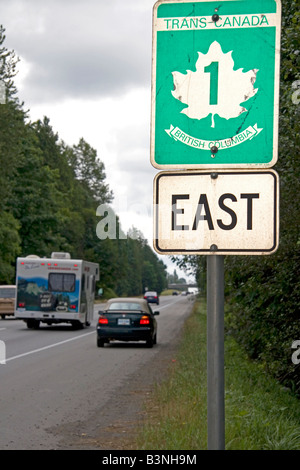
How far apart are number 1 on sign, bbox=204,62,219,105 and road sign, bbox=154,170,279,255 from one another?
0.29m

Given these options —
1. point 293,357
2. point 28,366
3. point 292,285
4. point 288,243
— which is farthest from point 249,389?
point 28,366

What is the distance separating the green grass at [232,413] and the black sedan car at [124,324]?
26.8ft

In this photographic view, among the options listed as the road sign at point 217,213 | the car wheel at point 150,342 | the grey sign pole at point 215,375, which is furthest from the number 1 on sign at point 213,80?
the car wheel at point 150,342

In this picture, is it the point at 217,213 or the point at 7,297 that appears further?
the point at 7,297

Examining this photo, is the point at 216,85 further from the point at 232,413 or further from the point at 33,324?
the point at 33,324

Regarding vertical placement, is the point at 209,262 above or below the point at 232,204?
below

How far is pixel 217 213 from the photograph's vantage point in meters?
3.09

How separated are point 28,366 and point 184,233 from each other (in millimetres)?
14205

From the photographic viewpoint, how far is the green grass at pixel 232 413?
690 cm

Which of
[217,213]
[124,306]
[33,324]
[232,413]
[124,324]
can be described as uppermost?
[217,213]

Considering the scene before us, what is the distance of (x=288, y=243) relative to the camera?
907 cm

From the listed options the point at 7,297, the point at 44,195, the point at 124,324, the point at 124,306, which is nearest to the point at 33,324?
the point at 7,297

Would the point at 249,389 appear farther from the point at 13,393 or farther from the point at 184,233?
the point at 184,233

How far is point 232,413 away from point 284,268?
2071mm
